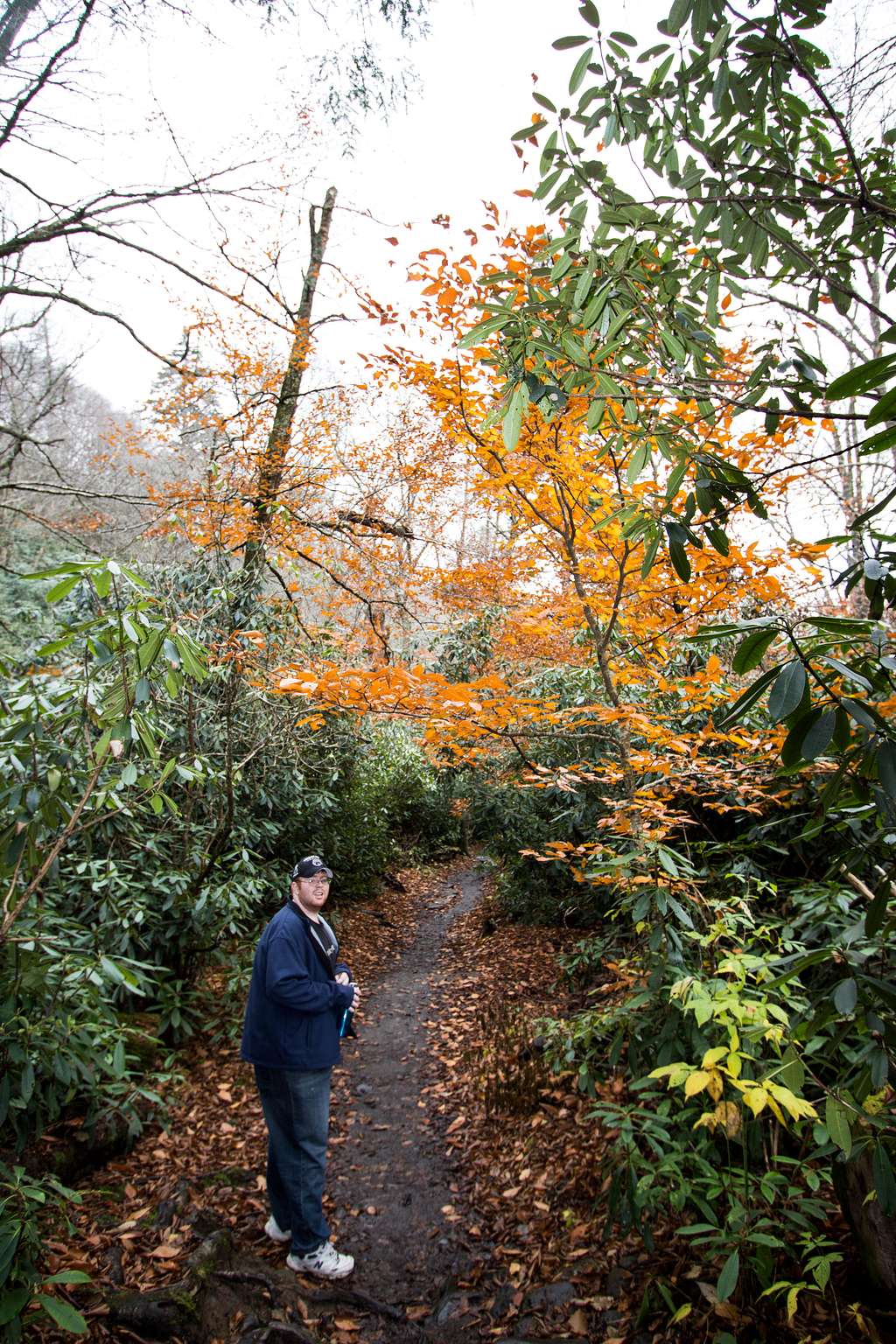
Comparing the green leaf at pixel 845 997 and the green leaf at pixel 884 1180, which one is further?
the green leaf at pixel 884 1180

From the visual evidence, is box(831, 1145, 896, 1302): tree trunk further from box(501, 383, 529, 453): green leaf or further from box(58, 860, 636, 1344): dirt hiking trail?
box(501, 383, 529, 453): green leaf

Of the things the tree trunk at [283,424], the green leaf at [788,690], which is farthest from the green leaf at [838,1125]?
the tree trunk at [283,424]

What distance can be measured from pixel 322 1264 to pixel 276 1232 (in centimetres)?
32

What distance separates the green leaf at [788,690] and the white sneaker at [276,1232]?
3.49 meters

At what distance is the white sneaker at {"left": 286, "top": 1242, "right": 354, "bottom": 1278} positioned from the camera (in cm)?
280

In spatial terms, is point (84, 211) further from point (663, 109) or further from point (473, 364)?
point (663, 109)

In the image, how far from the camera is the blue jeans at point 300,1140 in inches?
109

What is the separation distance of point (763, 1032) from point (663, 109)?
2.85 metres

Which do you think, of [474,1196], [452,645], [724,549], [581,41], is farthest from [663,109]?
[452,645]

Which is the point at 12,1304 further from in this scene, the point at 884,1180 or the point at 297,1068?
the point at 884,1180

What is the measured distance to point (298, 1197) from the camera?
2758 millimetres

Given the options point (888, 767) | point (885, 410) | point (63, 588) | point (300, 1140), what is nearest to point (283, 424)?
point (63, 588)

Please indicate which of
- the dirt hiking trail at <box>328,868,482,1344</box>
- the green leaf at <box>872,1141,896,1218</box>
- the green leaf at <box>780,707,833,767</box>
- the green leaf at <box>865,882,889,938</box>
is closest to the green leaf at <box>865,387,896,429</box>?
the green leaf at <box>780,707,833,767</box>

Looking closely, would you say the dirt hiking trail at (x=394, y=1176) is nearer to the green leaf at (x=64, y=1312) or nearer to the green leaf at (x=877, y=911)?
the green leaf at (x=64, y=1312)
